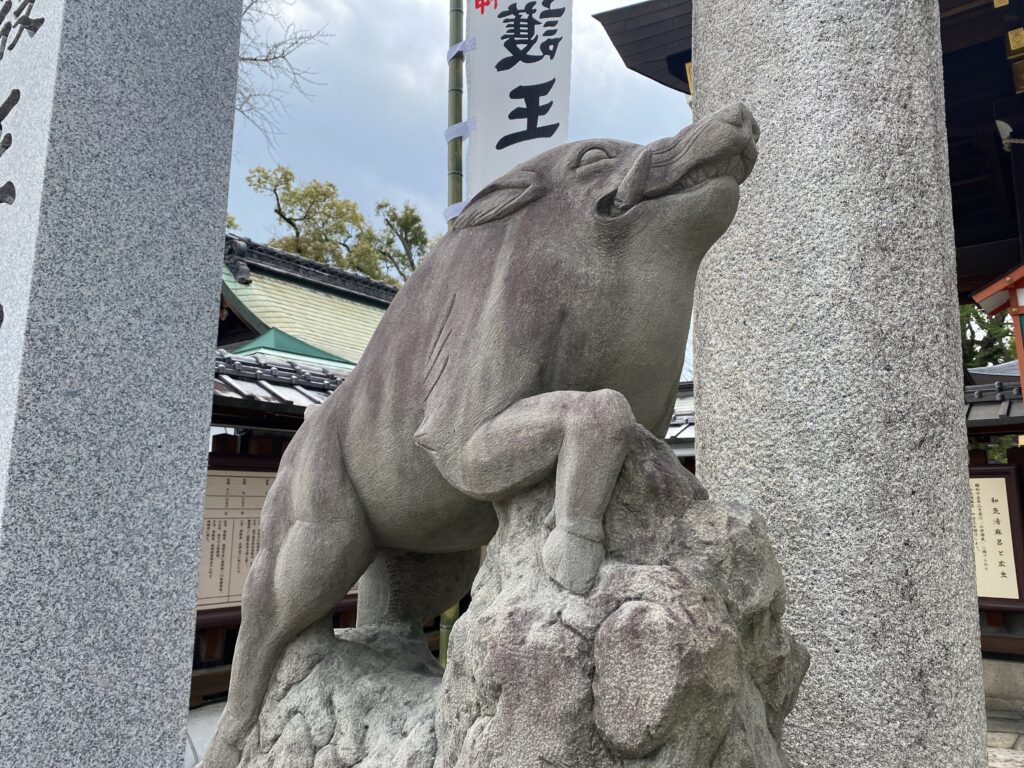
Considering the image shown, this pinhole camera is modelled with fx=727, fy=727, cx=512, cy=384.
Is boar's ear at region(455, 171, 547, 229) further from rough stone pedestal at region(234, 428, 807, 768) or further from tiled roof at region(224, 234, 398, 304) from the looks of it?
tiled roof at region(224, 234, 398, 304)

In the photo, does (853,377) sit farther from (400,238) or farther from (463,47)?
(400,238)

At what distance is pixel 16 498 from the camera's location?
2416 millimetres

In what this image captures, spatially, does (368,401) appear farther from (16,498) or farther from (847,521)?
(16,498)

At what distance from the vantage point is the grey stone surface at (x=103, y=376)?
2455 millimetres

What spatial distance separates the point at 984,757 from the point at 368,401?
167cm

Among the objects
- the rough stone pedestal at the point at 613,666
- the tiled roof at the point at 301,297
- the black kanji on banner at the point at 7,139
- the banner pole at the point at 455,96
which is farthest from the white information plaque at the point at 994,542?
the tiled roof at the point at 301,297

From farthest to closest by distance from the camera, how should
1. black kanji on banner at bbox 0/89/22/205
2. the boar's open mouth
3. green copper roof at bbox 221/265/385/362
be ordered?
green copper roof at bbox 221/265/385/362 → black kanji on banner at bbox 0/89/22/205 → the boar's open mouth

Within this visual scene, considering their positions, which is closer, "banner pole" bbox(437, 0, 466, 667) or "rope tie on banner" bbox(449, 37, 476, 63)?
"banner pole" bbox(437, 0, 466, 667)

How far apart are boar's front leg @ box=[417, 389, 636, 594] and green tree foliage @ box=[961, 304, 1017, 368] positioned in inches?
527

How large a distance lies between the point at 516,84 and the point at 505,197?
291cm

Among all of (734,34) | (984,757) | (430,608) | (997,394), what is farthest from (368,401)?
(997,394)

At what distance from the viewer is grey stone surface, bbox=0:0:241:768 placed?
2.46 metres

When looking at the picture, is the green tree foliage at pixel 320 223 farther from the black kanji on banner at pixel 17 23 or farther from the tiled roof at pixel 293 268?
the black kanji on banner at pixel 17 23

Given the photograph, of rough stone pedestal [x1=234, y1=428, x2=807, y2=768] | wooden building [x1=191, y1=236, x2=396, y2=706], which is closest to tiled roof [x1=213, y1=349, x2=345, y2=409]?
wooden building [x1=191, y1=236, x2=396, y2=706]
